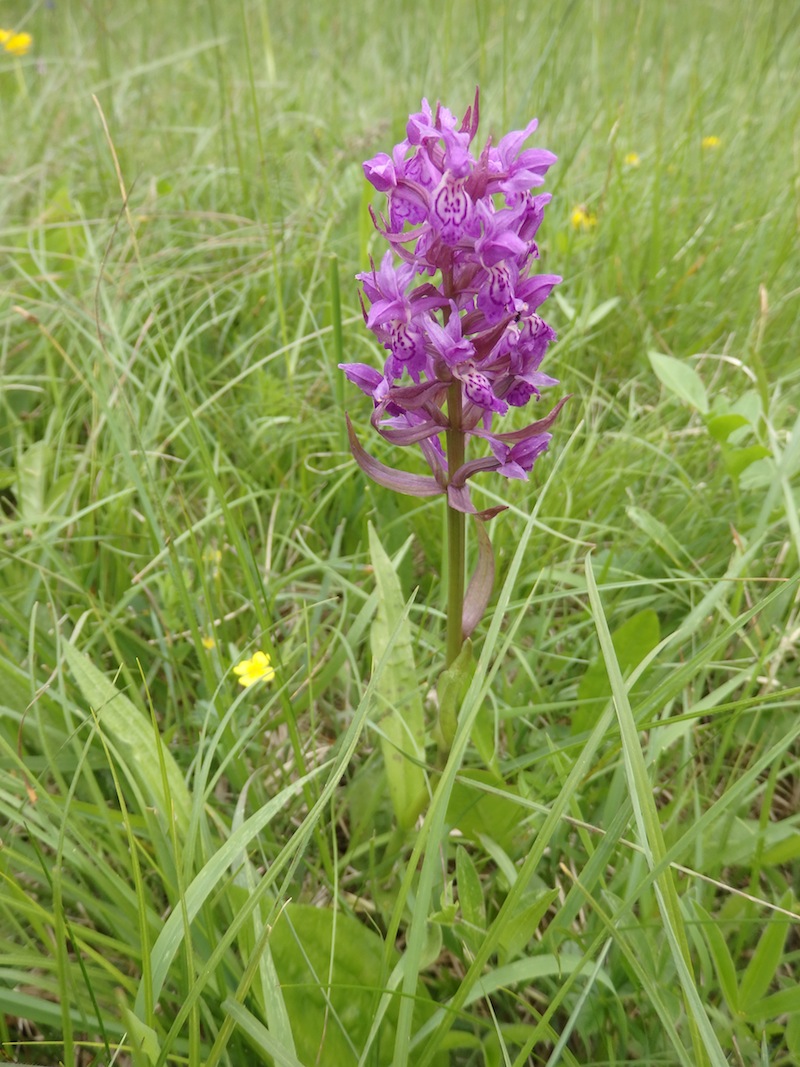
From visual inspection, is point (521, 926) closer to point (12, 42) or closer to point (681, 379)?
point (681, 379)

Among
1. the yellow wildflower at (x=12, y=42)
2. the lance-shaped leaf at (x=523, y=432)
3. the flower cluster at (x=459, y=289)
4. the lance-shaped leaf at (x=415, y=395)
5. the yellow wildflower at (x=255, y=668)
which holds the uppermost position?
the yellow wildflower at (x=12, y=42)

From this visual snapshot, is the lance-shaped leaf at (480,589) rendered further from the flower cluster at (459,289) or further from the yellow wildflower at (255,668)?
the yellow wildflower at (255,668)

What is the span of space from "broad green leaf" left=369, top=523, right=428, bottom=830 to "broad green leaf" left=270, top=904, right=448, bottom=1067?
211mm

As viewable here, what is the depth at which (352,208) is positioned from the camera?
2930 mm

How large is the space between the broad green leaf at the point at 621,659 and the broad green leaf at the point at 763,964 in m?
0.43

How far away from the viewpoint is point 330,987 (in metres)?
1.05

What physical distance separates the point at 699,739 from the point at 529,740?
1.02 feet

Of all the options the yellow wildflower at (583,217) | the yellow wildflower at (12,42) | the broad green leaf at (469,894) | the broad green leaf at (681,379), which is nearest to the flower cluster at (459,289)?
the broad green leaf at (469,894)

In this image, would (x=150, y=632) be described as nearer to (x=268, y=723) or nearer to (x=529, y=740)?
(x=268, y=723)

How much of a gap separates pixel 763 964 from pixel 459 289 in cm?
101

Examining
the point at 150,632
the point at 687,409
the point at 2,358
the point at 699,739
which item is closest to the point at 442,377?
the point at 699,739

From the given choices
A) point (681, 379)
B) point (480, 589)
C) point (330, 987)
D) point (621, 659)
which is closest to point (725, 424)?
point (681, 379)

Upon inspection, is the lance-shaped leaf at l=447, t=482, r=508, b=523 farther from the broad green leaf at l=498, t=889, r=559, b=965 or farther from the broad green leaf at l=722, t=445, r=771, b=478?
the broad green leaf at l=722, t=445, r=771, b=478

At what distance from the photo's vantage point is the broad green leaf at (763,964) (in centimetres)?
103
